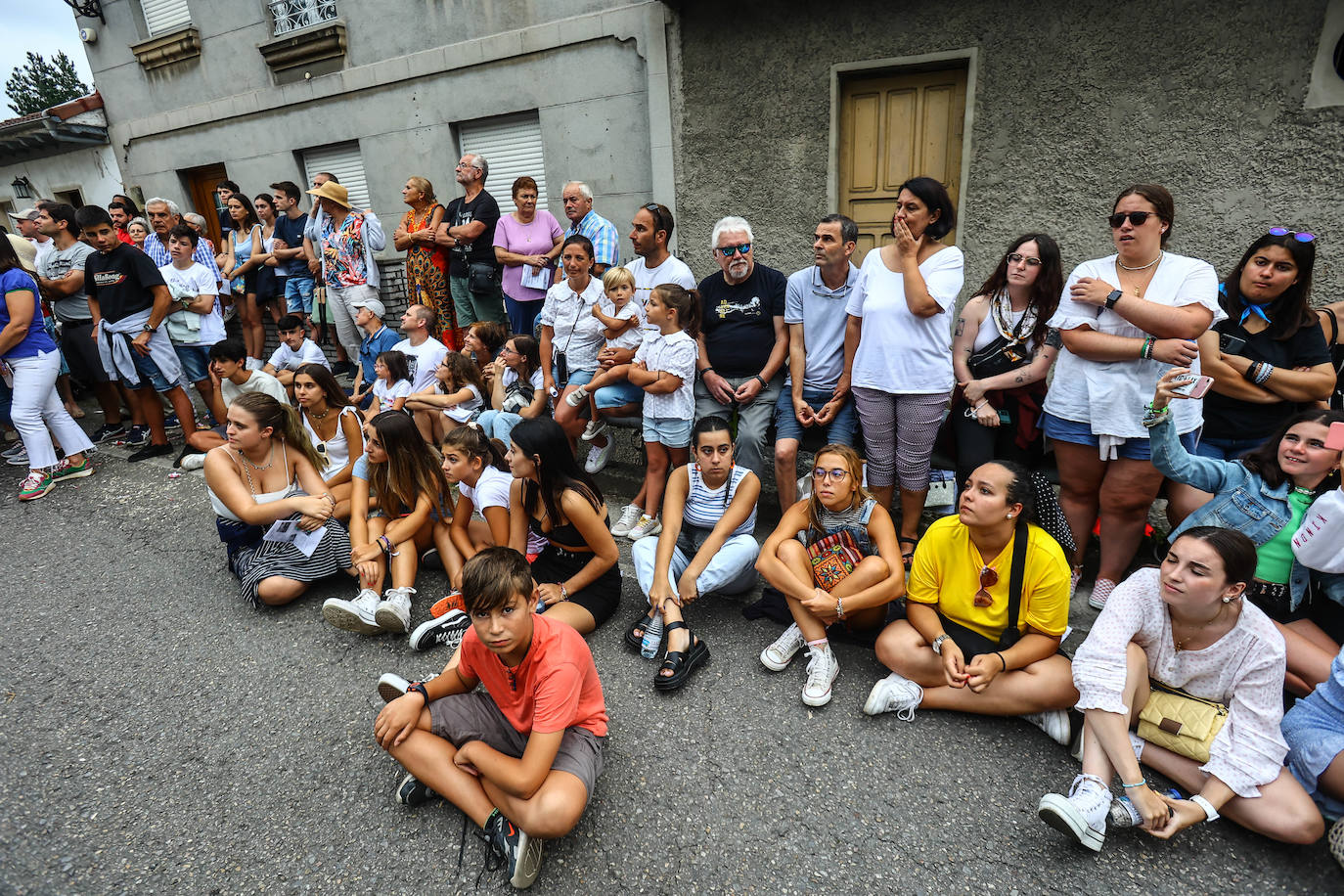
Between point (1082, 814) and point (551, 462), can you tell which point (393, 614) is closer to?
point (551, 462)

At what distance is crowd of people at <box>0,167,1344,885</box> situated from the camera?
2307 mm

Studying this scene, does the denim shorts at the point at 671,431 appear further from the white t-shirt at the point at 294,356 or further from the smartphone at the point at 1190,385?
the white t-shirt at the point at 294,356

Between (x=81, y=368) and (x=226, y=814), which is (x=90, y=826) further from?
(x=81, y=368)

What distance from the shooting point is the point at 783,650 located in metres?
3.15

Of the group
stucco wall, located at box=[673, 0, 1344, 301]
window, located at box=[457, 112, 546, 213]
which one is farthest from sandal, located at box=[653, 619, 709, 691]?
window, located at box=[457, 112, 546, 213]

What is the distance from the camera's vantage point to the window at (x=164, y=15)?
10.6 metres

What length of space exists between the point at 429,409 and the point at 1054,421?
4.28 metres

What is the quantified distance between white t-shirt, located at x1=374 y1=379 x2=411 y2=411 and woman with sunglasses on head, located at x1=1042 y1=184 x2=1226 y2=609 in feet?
14.8

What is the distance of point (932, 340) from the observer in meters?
3.56

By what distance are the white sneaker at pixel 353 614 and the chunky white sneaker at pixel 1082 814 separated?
9.98 feet

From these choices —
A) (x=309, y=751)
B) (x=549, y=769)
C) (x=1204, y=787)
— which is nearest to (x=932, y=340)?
(x=1204, y=787)

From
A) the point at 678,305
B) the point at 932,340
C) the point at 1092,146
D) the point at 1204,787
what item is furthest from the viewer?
the point at 1092,146

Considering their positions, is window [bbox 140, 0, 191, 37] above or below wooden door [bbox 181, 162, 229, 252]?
above

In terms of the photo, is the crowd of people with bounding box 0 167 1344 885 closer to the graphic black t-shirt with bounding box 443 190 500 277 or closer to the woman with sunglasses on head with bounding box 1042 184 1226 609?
the woman with sunglasses on head with bounding box 1042 184 1226 609
